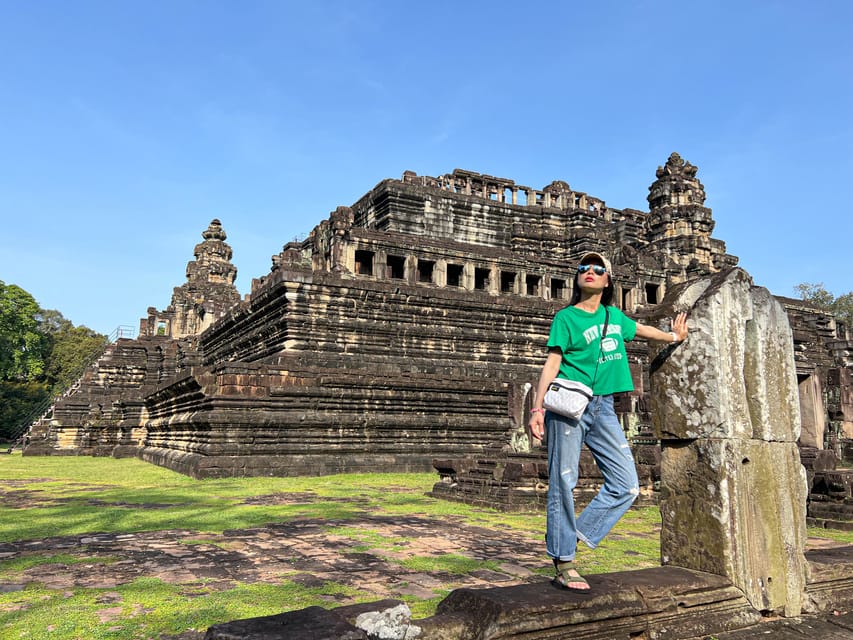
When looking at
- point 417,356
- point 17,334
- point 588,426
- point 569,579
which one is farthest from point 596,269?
point 17,334

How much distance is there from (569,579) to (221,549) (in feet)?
12.4

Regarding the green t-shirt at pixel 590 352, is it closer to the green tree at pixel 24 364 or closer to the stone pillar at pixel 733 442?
the stone pillar at pixel 733 442

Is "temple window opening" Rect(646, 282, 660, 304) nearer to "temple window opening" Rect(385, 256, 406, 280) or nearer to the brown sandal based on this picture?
"temple window opening" Rect(385, 256, 406, 280)

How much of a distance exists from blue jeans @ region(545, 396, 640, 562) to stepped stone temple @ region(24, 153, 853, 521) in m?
1.41

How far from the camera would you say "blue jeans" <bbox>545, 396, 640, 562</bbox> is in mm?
3770

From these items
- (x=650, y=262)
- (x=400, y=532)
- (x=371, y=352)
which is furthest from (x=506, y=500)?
(x=650, y=262)

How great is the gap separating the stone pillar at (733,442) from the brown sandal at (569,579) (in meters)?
1.06

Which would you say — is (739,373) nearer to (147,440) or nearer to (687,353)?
(687,353)

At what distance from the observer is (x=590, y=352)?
12.9 feet

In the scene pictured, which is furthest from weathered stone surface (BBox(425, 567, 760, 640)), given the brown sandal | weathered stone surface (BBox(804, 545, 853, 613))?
weathered stone surface (BBox(804, 545, 853, 613))

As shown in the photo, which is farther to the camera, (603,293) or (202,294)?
(202,294)

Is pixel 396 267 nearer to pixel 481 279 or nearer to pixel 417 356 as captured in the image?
pixel 481 279

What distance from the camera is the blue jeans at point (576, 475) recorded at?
3770mm

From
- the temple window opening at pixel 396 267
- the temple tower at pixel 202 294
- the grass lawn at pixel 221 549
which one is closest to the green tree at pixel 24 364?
the temple tower at pixel 202 294
